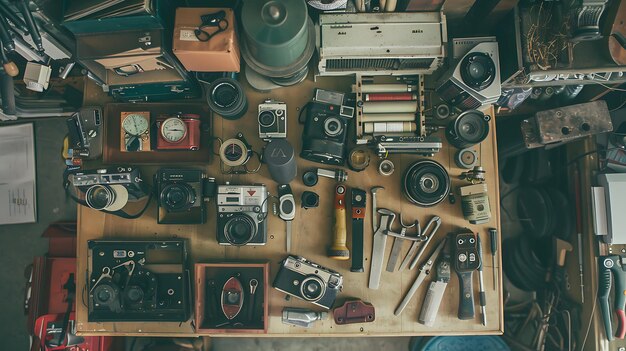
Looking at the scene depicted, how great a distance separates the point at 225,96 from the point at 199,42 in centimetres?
26

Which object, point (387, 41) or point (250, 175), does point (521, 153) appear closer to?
point (387, 41)

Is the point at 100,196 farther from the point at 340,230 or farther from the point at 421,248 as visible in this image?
the point at 421,248

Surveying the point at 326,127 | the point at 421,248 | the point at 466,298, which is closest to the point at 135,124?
the point at 326,127

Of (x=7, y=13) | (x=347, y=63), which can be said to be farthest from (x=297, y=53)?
(x=7, y=13)

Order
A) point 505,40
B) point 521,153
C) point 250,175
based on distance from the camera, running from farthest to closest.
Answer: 1. point 521,153
2. point 250,175
3. point 505,40

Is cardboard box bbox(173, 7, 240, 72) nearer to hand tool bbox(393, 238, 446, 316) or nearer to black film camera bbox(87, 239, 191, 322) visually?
black film camera bbox(87, 239, 191, 322)

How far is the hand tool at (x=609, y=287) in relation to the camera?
2.17 metres

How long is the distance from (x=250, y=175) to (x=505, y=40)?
1.32 metres

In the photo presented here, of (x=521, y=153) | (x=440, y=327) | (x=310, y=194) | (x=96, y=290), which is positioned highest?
(x=521, y=153)

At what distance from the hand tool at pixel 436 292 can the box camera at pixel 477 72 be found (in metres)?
0.74

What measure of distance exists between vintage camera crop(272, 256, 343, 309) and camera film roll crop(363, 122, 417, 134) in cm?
68

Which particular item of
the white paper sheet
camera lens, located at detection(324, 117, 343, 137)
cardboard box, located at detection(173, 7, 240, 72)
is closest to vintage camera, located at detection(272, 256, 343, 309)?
camera lens, located at detection(324, 117, 343, 137)

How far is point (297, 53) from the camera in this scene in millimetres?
1931

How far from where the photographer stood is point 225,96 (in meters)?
2.02
